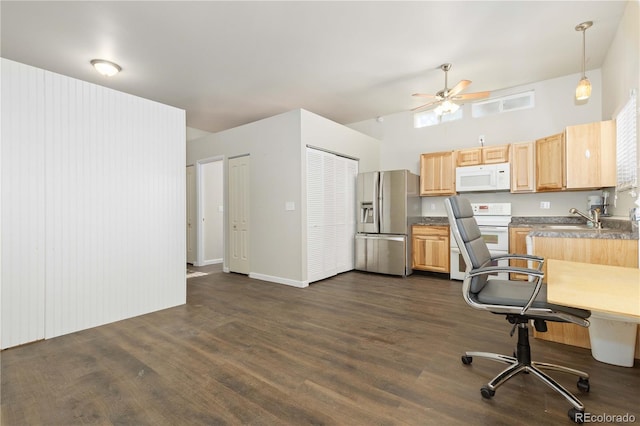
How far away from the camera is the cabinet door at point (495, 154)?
4.57 metres

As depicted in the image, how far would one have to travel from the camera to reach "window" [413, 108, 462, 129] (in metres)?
5.46

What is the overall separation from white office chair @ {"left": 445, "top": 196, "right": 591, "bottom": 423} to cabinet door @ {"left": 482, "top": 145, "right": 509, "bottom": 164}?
9.84 ft

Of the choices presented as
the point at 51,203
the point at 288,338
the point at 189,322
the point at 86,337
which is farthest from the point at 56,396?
the point at 51,203

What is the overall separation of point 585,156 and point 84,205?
5542mm

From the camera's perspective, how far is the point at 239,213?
529cm

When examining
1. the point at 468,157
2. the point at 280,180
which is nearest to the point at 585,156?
the point at 468,157

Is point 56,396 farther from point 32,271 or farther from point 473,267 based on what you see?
point 473,267

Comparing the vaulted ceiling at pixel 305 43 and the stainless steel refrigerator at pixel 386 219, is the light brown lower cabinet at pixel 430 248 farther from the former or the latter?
the vaulted ceiling at pixel 305 43

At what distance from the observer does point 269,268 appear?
4738 millimetres

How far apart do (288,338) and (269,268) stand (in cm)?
224

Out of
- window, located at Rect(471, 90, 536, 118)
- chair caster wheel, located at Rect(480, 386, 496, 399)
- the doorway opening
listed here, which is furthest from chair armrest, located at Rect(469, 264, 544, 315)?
the doorway opening

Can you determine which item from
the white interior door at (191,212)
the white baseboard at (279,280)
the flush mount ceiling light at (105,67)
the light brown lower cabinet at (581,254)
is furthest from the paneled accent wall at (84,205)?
the light brown lower cabinet at (581,254)

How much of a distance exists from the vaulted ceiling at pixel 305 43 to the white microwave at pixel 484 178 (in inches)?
54.0

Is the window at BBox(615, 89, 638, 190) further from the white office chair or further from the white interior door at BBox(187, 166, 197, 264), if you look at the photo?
the white interior door at BBox(187, 166, 197, 264)
